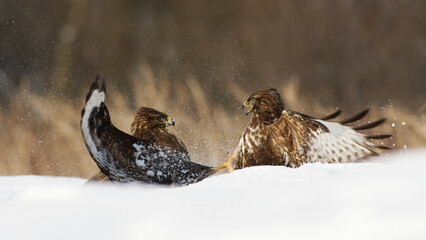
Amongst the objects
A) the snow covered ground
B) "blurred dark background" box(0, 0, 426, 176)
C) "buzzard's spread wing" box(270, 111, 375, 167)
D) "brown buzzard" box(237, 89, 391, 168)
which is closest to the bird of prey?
"brown buzzard" box(237, 89, 391, 168)

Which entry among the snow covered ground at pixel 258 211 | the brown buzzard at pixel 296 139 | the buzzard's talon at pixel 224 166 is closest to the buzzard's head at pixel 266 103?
the brown buzzard at pixel 296 139

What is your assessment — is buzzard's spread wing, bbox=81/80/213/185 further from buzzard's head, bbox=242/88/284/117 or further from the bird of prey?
buzzard's head, bbox=242/88/284/117

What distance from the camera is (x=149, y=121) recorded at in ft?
6.28

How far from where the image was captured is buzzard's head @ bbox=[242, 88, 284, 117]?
1795mm

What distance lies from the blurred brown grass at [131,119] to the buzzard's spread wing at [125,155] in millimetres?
315

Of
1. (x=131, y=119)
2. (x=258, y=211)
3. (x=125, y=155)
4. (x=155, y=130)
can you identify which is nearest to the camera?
(x=258, y=211)

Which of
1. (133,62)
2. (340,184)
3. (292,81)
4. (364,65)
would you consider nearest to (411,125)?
(364,65)

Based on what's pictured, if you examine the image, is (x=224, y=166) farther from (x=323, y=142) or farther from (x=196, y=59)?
(x=196, y=59)

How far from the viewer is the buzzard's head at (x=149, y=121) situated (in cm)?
190

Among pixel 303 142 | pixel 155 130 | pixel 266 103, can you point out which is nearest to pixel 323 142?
pixel 303 142

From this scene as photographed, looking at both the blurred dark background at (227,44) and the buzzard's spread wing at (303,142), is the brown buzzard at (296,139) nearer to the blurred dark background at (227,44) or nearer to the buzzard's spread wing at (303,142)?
the buzzard's spread wing at (303,142)

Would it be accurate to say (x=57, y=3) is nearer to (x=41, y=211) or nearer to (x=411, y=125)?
(x=41, y=211)

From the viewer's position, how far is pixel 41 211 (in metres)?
1.04

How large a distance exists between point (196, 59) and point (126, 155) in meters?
0.65
